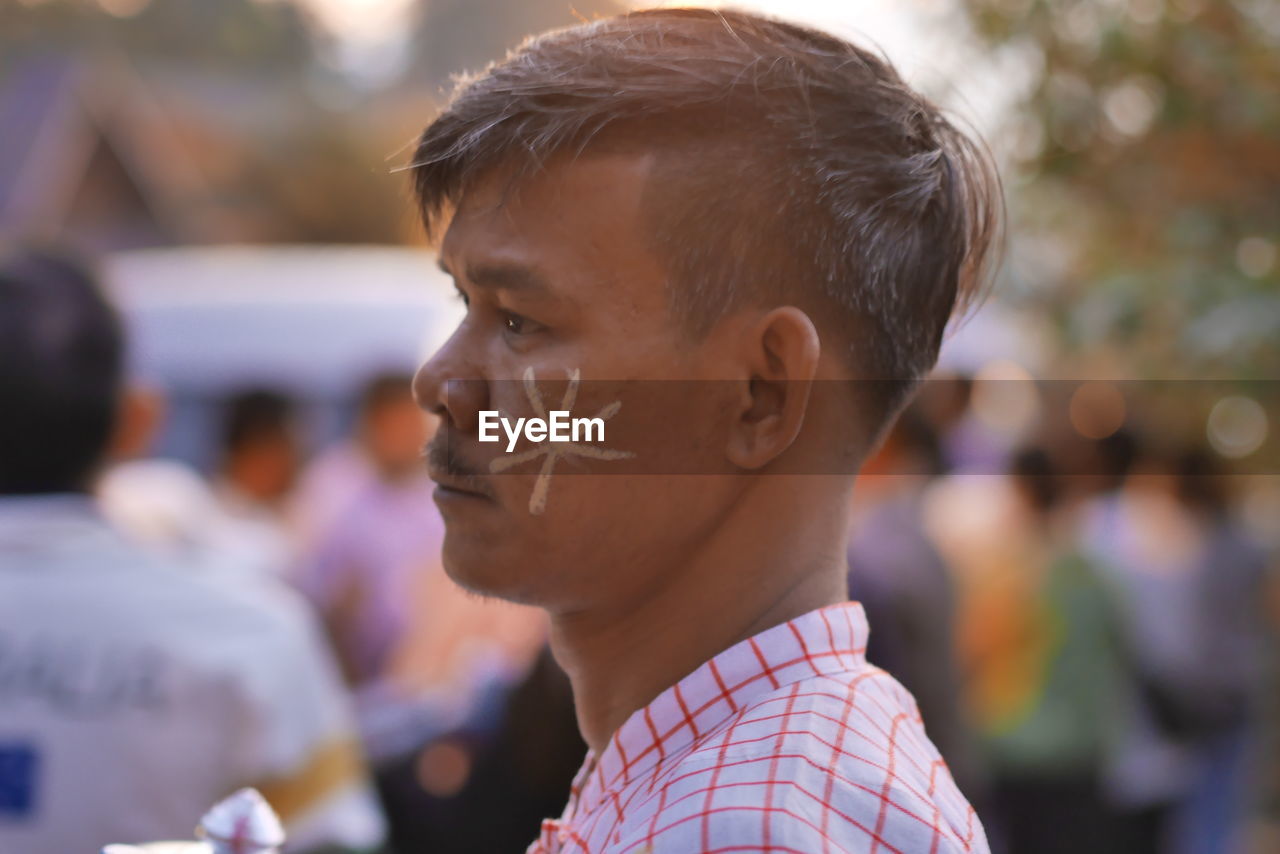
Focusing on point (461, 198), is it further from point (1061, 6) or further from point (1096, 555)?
point (1096, 555)

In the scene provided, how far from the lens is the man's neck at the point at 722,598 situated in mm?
1208

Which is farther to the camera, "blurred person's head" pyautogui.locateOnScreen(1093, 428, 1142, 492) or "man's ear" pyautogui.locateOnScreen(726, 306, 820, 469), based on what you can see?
"blurred person's head" pyautogui.locateOnScreen(1093, 428, 1142, 492)

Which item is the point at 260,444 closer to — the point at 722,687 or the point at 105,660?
the point at 105,660

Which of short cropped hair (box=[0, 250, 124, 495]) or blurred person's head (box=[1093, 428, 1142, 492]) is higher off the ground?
short cropped hair (box=[0, 250, 124, 495])

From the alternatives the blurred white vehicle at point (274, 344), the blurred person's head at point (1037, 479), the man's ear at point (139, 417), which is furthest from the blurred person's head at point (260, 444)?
the blurred person's head at point (1037, 479)

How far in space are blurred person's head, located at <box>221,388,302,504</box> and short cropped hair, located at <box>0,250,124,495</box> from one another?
287 centimetres

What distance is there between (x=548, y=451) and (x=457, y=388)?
105 millimetres

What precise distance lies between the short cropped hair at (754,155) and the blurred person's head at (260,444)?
401 cm

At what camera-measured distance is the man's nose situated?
4.01ft

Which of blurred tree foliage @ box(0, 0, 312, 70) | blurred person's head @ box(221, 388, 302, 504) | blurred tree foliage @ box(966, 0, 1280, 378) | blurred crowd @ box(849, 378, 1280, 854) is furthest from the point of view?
blurred tree foliage @ box(0, 0, 312, 70)

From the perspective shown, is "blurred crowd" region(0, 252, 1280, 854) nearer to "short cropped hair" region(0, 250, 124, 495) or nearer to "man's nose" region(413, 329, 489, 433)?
"short cropped hair" region(0, 250, 124, 495)

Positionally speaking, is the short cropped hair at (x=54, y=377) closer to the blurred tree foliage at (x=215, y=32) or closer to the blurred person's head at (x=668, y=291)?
the blurred person's head at (x=668, y=291)

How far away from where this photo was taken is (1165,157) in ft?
11.2

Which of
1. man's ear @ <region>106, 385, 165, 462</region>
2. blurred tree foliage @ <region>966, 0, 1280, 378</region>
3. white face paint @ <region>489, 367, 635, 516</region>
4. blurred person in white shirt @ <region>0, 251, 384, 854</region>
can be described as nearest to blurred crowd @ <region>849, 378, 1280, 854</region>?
blurred tree foliage @ <region>966, 0, 1280, 378</region>
